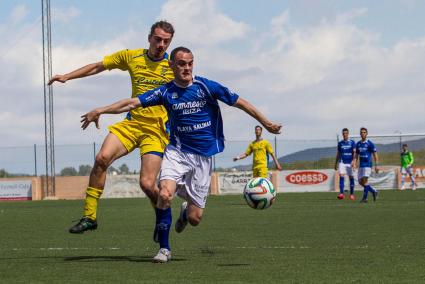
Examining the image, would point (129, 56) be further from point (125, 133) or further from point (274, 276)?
point (274, 276)

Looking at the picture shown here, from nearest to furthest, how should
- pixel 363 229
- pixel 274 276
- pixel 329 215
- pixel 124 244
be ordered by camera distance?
1. pixel 274 276
2. pixel 124 244
3. pixel 363 229
4. pixel 329 215

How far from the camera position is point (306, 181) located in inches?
1626

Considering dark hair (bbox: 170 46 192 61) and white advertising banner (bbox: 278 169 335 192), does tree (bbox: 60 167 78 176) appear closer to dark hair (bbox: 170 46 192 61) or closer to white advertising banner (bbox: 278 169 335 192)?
white advertising banner (bbox: 278 169 335 192)

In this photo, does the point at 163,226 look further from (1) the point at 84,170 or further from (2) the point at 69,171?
(1) the point at 84,170

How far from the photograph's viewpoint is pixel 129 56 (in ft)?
33.9

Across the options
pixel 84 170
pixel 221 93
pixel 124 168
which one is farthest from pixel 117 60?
pixel 84 170

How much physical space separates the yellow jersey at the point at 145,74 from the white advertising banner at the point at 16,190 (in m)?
30.7

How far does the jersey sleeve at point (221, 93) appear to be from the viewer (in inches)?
350

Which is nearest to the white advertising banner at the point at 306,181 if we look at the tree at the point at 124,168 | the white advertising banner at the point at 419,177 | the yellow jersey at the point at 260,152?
the white advertising banner at the point at 419,177

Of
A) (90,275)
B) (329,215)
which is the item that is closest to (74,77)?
(90,275)

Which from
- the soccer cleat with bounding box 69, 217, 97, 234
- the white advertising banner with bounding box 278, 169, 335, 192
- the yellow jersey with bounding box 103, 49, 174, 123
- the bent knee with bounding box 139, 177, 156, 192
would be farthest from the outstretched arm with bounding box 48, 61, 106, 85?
the white advertising banner with bounding box 278, 169, 335, 192

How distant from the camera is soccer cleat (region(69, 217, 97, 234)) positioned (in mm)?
9448

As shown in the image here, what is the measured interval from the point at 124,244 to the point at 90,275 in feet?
11.7

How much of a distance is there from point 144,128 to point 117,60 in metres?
0.90
